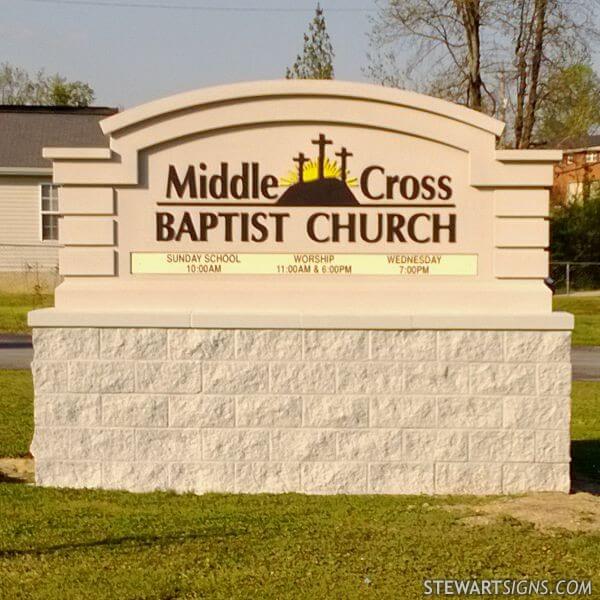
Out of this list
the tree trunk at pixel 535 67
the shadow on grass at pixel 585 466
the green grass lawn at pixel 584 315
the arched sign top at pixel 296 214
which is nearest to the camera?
the arched sign top at pixel 296 214

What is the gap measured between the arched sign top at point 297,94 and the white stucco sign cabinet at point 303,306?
0.05ft

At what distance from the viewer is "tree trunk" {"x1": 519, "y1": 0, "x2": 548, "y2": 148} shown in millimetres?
37125

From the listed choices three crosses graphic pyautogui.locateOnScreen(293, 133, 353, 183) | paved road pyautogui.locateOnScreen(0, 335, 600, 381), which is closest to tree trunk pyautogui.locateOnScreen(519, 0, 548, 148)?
paved road pyautogui.locateOnScreen(0, 335, 600, 381)

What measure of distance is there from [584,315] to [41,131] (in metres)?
18.1

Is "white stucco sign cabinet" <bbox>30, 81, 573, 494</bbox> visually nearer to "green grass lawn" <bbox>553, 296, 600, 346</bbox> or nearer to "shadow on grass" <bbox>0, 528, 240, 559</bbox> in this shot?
"shadow on grass" <bbox>0, 528, 240, 559</bbox>

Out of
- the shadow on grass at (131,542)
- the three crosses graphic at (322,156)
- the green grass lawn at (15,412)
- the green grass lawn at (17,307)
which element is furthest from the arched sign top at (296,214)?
the green grass lawn at (17,307)

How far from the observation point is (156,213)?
912 centimetres

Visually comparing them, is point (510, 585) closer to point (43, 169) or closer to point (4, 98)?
point (43, 169)

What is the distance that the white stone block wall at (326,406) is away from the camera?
29.1ft

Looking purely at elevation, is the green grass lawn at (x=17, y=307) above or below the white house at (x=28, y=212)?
below

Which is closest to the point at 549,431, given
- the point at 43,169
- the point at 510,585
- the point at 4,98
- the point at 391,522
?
the point at 391,522

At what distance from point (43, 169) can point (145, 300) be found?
89.4ft

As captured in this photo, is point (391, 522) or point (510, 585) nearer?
point (510, 585)

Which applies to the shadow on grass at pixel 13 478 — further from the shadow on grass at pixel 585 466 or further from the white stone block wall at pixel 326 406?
the shadow on grass at pixel 585 466
